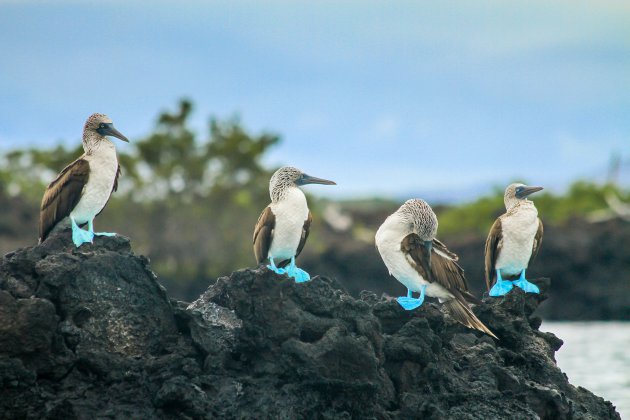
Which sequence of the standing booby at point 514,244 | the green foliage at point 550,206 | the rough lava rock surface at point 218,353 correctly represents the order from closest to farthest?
the rough lava rock surface at point 218,353 → the standing booby at point 514,244 → the green foliage at point 550,206

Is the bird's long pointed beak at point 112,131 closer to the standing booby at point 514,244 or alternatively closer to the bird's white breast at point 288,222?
the bird's white breast at point 288,222

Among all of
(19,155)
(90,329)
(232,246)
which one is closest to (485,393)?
(90,329)

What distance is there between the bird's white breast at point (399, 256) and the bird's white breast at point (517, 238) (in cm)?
127

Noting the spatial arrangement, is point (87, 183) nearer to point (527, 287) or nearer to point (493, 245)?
point (493, 245)

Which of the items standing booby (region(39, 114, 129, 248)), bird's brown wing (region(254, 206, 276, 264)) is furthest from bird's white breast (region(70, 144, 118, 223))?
bird's brown wing (region(254, 206, 276, 264))

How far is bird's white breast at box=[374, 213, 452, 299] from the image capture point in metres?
9.56

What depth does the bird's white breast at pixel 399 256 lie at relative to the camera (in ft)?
31.4

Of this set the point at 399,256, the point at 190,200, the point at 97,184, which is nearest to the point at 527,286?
the point at 399,256

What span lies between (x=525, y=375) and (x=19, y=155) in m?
42.6

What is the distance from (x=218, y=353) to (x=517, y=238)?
3.96 m

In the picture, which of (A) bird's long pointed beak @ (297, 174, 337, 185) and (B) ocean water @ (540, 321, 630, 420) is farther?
(B) ocean water @ (540, 321, 630, 420)

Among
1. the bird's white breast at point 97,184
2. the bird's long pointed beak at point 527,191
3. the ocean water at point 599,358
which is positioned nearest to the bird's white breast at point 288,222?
the bird's white breast at point 97,184

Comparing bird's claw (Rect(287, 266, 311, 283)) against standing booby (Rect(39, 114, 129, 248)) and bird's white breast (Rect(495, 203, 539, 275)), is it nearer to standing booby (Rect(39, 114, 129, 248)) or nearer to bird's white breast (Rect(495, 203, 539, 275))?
standing booby (Rect(39, 114, 129, 248))

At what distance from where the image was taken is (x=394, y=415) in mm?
8539
